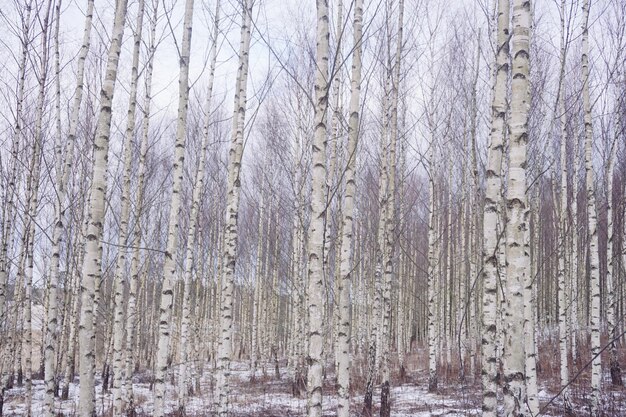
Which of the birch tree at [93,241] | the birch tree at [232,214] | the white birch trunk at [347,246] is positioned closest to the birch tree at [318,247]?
the white birch trunk at [347,246]

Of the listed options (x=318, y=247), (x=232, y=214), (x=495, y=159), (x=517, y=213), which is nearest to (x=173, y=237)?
(x=232, y=214)

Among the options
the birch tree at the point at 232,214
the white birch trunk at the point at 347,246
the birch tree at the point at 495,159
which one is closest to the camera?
the birch tree at the point at 495,159

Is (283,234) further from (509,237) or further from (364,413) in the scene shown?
(509,237)

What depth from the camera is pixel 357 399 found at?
10.3 metres

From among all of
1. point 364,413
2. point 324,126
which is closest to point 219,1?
point 324,126

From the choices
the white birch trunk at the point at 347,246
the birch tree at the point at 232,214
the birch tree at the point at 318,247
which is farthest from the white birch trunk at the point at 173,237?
the birch tree at the point at 318,247

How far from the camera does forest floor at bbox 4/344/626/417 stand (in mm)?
8531

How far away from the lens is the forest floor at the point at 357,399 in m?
8.53

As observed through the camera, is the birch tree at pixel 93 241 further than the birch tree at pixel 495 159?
No

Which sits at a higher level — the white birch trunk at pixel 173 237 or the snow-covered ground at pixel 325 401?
the white birch trunk at pixel 173 237

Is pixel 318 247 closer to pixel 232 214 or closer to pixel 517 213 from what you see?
pixel 517 213

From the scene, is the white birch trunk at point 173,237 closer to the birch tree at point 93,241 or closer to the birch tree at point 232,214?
the birch tree at point 232,214

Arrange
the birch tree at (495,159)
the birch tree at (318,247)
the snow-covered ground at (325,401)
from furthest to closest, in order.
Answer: the snow-covered ground at (325,401)
the birch tree at (495,159)
the birch tree at (318,247)

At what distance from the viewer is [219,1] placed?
8.70m
